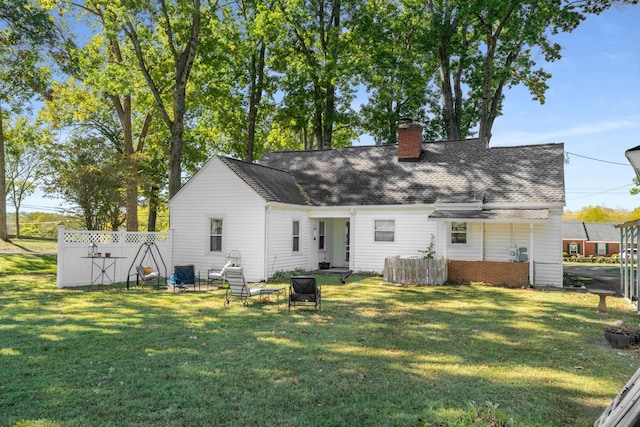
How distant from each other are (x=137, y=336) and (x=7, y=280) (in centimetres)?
1168

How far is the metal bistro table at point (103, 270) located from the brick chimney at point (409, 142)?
13.8 meters

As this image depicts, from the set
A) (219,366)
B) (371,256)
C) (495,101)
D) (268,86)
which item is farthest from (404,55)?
(219,366)

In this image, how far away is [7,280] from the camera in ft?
53.8

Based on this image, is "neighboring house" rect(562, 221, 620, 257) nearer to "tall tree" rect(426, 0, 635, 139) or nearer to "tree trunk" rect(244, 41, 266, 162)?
"tall tree" rect(426, 0, 635, 139)

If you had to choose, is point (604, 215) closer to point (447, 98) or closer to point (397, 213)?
point (447, 98)

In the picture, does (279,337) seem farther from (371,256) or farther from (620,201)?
(620,201)

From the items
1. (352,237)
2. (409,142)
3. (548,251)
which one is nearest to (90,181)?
(352,237)

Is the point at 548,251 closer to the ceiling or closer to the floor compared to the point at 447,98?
closer to the floor

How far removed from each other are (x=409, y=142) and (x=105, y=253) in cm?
1442

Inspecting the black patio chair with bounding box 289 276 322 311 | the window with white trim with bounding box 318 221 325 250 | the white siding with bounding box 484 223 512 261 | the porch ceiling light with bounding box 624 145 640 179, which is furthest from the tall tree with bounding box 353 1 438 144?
the porch ceiling light with bounding box 624 145 640 179

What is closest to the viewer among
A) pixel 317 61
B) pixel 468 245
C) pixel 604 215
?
pixel 468 245

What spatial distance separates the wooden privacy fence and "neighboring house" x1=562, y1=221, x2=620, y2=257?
1481 inches

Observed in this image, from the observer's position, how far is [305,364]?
6570 mm

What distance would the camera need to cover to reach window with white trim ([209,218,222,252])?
18.1 metres
